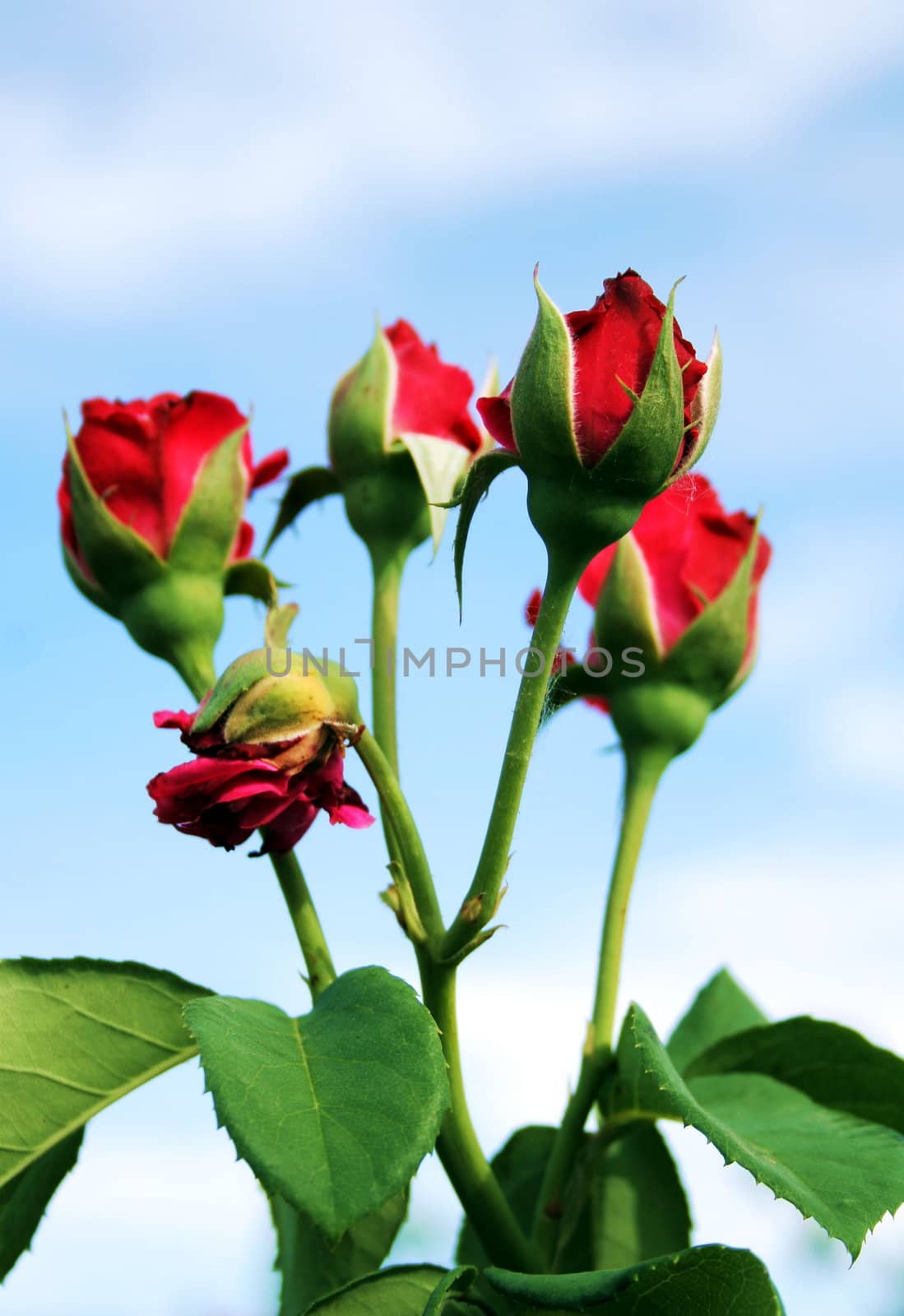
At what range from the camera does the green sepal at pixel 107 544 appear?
1.39m

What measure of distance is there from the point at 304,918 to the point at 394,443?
50 centimetres

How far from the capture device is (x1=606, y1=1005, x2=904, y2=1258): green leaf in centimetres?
104

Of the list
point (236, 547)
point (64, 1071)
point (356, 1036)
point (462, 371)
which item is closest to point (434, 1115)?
point (356, 1036)

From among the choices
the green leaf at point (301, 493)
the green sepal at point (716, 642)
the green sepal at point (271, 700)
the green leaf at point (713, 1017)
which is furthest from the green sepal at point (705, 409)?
the green leaf at point (713, 1017)

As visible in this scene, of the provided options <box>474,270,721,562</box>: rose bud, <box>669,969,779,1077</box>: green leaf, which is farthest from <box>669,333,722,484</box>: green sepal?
<box>669,969,779,1077</box>: green leaf

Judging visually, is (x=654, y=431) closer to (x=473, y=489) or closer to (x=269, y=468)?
(x=473, y=489)

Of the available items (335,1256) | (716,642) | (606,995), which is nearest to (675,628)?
(716,642)

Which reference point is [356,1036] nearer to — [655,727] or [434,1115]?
[434,1115]

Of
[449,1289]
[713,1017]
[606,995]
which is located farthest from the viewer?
[713,1017]

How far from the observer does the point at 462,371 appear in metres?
1.51

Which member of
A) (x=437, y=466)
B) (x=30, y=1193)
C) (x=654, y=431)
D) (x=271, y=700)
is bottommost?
(x=30, y=1193)

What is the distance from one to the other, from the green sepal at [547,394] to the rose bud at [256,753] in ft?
0.90

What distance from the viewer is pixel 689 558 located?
4.90ft

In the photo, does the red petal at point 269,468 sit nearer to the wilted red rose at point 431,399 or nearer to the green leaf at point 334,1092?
the wilted red rose at point 431,399
